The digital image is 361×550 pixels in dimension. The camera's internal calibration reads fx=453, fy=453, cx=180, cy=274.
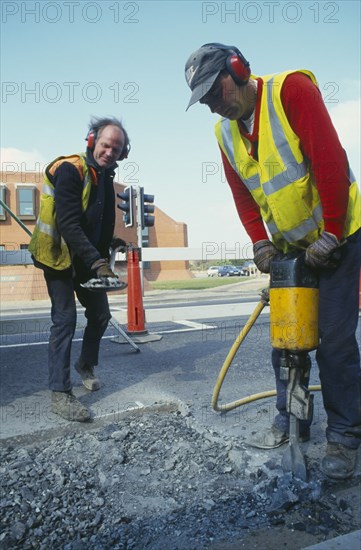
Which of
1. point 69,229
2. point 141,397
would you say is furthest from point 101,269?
point 141,397

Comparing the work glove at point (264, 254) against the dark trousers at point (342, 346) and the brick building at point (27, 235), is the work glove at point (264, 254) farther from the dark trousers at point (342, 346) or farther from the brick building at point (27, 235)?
the brick building at point (27, 235)

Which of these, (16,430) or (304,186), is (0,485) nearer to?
(16,430)

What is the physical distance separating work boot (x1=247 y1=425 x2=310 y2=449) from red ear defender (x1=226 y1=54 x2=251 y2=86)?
1757 mm

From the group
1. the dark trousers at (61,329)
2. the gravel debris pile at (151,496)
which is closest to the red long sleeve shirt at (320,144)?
the gravel debris pile at (151,496)

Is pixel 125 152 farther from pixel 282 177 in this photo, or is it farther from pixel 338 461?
pixel 338 461

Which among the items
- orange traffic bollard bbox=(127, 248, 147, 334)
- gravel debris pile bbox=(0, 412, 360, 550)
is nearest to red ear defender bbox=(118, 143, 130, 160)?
gravel debris pile bbox=(0, 412, 360, 550)

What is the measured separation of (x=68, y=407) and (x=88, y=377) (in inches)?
29.7

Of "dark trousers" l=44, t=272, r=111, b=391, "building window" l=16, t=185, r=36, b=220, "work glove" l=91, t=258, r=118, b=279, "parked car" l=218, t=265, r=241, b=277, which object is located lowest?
"parked car" l=218, t=265, r=241, b=277

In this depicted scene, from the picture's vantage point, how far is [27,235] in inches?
948

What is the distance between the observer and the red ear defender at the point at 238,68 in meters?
2.02

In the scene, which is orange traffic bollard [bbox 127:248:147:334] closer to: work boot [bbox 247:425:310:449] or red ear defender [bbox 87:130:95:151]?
red ear defender [bbox 87:130:95:151]

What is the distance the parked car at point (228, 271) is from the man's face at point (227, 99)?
46.7 meters

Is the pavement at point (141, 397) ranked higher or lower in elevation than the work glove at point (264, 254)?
lower

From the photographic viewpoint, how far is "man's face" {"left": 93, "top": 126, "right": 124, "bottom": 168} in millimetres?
3037
